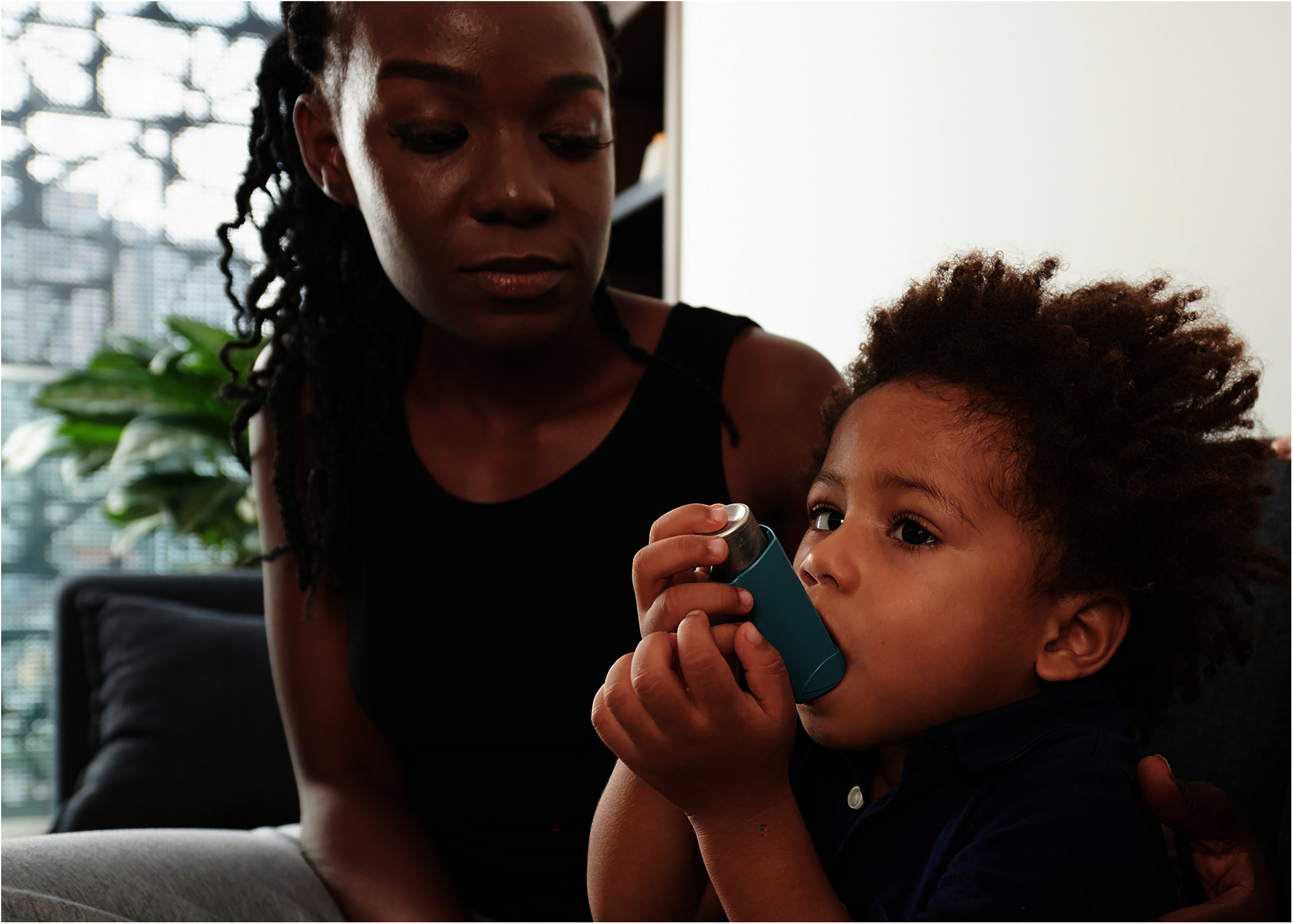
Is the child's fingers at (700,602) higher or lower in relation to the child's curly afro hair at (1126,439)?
lower

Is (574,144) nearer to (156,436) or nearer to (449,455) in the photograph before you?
(449,455)

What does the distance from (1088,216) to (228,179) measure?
3657 mm

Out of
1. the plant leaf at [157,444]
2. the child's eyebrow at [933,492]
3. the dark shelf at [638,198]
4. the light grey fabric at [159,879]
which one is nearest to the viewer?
the child's eyebrow at [933,492]

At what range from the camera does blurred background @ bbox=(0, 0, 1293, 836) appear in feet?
4.20

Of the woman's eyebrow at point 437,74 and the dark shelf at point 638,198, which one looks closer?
the woman's eyebrow at point 437,74

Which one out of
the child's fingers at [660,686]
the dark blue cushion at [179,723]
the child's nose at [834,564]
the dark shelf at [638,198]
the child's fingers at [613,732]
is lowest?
the dark blue cushion at [179,723]

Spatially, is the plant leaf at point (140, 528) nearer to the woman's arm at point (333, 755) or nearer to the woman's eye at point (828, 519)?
the woman's arm at point (333, 755)

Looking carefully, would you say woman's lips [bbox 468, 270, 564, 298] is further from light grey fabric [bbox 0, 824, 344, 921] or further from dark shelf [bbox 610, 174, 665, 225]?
dark shelf [bbox 610, 174, 665, 225]

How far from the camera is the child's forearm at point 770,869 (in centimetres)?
72

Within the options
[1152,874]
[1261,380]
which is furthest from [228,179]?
[1152,874]

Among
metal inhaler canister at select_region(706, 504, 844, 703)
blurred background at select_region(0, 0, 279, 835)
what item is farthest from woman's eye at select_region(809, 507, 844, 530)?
blurred background at select_region(0, 0, 279, 835)

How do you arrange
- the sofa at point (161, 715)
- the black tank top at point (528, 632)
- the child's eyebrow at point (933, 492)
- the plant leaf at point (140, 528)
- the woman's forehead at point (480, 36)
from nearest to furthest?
1. the child's eyebrow at point (933, 492)
2. the woman's forehead at point (480, 36)
3. the black tank top at point (528, 632)
4. the sofa at point (161, 715)
5. the plant leaf at point (140, 528)

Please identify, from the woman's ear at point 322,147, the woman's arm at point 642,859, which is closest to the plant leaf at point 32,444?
the woman's ear at point 322,147

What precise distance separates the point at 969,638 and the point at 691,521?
0.23 m
